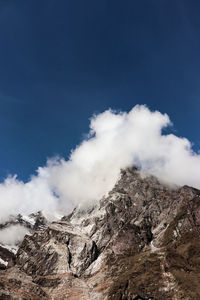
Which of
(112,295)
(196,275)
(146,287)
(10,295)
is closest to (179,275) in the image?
(196,275)

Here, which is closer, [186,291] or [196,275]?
[186,291]

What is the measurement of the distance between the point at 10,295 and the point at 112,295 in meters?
66.1

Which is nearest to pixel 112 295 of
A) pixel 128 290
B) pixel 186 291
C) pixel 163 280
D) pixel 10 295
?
pixel 128 290

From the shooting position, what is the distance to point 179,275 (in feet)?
643

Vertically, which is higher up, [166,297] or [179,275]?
[179,275]

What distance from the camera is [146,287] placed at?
194 m

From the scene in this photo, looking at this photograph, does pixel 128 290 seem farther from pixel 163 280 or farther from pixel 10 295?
pixel 10 295

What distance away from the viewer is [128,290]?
638 ft

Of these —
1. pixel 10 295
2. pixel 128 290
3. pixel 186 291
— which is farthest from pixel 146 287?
pixel 10 295

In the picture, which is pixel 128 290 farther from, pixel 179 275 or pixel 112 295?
pixel 179 275

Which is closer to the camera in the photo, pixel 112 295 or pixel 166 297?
pixel 166 297

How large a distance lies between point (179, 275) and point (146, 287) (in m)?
22.5

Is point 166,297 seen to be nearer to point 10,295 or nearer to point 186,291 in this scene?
point 186,291

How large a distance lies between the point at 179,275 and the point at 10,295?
360 feet
